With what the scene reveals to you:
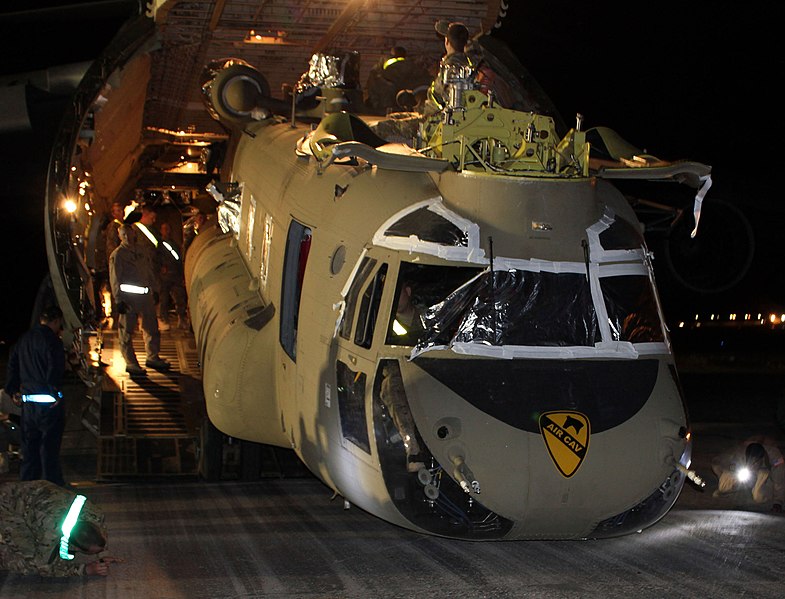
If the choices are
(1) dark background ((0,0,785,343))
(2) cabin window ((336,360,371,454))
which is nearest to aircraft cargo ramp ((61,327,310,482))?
(2) cabin window ((336,360,371,454))

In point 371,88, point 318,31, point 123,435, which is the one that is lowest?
point 123,435

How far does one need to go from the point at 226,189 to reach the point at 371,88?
2.07 m

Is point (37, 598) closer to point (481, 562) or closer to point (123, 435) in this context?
point (481, 562)

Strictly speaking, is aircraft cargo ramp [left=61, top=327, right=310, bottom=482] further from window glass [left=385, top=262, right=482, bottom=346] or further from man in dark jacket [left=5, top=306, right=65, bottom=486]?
window glass [left=385, top=262, right=482, bottom=346]

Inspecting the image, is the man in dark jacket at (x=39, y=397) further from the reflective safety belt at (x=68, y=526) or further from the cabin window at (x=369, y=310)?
the cabin window at (x=369, y=310)

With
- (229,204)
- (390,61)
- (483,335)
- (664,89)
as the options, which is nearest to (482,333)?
(483,335)

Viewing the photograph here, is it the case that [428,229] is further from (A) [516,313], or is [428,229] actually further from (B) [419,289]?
(A) [516,313]

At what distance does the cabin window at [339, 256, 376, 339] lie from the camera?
761 centimetres

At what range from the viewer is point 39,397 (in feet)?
32.3

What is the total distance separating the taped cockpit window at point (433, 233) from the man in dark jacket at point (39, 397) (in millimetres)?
3880

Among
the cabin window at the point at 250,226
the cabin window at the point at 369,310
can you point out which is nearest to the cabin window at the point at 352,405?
the cabin window at the point at 369,310

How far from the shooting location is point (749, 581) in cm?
690

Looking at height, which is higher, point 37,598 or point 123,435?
point 123,435

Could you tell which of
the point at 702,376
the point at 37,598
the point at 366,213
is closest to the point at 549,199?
the point at 366,213
